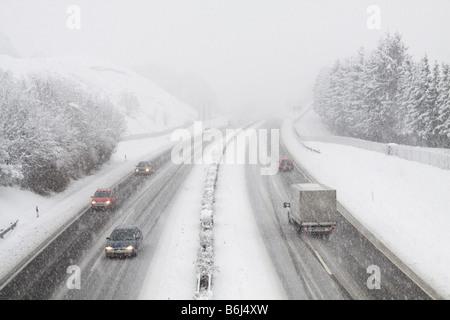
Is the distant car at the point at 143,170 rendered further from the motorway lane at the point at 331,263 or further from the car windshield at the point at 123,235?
the car windshield at the point at 123,235

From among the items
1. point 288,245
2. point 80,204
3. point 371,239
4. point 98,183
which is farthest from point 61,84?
point 371,239

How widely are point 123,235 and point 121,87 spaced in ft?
430

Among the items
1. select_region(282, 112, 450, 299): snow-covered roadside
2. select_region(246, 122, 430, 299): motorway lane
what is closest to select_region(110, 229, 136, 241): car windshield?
select_region(246, 122, 430, 299): motorway lane

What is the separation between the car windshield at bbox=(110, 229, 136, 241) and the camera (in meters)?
20.4

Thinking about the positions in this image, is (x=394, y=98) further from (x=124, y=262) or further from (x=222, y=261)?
(x=124, y=262)

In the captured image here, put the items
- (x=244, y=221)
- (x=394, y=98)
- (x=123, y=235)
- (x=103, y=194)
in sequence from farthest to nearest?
(x=394, y=98) < (x=103, y=194) < (x=244, y=221) < (x=123, y=235)

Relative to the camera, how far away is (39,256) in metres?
20.5

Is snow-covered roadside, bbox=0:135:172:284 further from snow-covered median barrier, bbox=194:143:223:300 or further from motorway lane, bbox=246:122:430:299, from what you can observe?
motorway lane, bbox=246:122:430:299

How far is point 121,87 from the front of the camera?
143750 millimetres

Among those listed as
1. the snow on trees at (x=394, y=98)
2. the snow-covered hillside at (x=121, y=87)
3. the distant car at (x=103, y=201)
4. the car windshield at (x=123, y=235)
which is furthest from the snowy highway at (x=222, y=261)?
the snow-covered hillside at (x=121, y=87)

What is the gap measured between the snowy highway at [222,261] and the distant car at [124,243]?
1.33ft

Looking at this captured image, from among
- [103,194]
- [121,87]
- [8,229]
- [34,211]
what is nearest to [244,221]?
[103,194]
